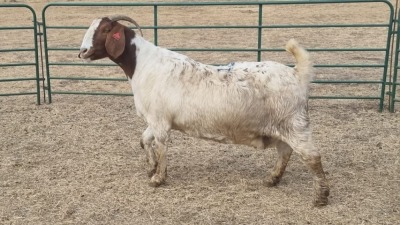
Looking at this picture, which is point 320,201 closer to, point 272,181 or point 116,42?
point 272,181

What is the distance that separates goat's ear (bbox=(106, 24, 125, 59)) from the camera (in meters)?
4.33

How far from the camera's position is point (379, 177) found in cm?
479

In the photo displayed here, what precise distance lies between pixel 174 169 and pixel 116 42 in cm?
157

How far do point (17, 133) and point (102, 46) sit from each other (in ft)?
8.35

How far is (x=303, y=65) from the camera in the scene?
4078 millimetres

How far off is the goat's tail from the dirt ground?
1.14m

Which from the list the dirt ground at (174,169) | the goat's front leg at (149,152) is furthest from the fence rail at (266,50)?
the goat's front leg at (149,152)

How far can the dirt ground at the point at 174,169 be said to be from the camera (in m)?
4.10

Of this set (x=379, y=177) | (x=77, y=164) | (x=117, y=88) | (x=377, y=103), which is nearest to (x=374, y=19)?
(x=377, y=103)

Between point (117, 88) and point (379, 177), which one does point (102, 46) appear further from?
point (117, 88)

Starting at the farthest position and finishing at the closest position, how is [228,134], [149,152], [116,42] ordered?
1. [149,152]
2. [116,42]
3. [228,134]

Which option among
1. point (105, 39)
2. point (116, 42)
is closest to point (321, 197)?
point (116, 42)

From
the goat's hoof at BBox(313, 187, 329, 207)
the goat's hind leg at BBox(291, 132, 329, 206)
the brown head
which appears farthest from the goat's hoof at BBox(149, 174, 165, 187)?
the goat's hoof at BBox(313, 187, 329, 207)

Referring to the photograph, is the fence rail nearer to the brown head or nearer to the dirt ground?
the dirt ground
